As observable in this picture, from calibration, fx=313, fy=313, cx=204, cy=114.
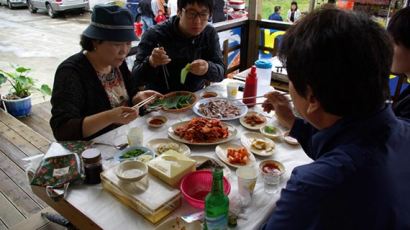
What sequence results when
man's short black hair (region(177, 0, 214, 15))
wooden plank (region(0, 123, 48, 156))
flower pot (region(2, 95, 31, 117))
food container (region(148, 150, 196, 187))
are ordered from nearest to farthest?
food container (region(148, 150, 196, 187)), man's short black hair (region(177, 0, 214, 15)), wooden plank (region(0, 123, 48, 156)), flower pot (region(2, 95, 31, 117))

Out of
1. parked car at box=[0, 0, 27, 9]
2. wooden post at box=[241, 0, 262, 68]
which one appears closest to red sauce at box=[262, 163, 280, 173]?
wooden post at box=[241, 0, 262, 68]

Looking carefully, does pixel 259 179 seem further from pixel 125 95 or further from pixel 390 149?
pixel 125 95

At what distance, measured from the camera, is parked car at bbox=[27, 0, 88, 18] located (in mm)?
11750

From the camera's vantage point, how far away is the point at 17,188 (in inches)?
110

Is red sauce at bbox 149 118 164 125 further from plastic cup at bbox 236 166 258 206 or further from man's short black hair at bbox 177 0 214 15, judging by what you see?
man's short black hair at bbox 177 0 214 15

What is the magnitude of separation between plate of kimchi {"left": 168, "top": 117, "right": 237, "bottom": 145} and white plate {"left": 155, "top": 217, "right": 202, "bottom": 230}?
0.60m

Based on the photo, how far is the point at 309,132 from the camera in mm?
1436

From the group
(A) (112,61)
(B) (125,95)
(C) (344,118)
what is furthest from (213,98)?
(C) (344,118)

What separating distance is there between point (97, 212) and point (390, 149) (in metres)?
1.02

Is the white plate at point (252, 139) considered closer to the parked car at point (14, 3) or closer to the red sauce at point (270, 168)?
the red sauce at point (270, 168)

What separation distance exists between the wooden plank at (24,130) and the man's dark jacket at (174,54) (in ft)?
5.62

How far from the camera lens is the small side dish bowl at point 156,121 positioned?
6.19ft

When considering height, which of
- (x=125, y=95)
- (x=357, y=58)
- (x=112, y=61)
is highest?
(x=357, y=58)

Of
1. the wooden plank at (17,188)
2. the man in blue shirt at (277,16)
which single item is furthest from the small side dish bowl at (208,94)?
the man in blue shirt at (277,16)
